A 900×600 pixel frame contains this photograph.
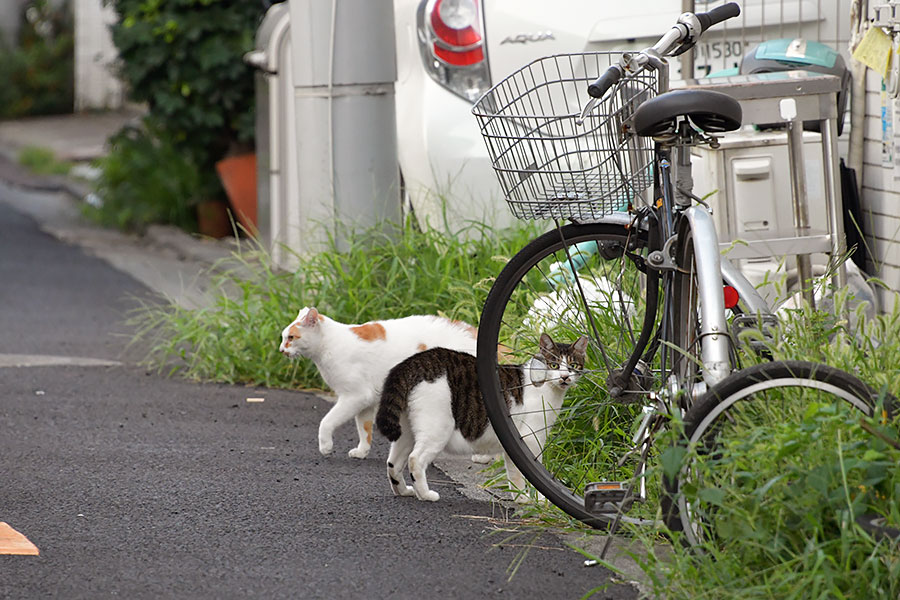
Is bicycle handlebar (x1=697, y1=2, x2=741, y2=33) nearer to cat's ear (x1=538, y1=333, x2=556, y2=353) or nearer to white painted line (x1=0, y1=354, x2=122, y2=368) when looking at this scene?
cat's ear (x1=538, y1=333, x2=556, y2=353)

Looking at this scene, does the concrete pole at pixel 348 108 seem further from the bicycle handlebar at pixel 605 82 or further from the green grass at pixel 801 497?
the bicycle handlebar at pixel 605 82

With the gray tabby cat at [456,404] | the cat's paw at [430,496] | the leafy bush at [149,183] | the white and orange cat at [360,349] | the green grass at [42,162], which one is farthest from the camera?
the green grass at [42,162]

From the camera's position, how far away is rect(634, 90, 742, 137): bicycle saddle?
2896 millimetres

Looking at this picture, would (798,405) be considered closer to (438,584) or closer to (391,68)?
(438,584)

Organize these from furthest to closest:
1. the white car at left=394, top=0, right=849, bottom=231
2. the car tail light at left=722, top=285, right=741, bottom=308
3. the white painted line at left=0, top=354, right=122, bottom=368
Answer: the white painted line at left=0, top=354, right=122, bottom=368 < the white car at left=394, top=0, right=849, bottom=231 < the car tail light at left=722, top=285, right=741, bottom=308

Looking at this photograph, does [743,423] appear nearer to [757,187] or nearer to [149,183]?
[757,187]

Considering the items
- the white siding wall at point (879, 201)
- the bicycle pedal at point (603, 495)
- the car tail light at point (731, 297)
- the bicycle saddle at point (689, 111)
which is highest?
the bicycle saddle at point (689, 111)

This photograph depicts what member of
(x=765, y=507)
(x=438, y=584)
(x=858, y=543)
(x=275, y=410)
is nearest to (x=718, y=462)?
(x=765, y=507)

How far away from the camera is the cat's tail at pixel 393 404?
12.2ft

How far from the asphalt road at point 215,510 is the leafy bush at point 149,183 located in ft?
14.3

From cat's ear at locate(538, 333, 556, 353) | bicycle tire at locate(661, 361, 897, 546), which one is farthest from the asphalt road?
cat's ear at locate(538, 333, 556, 353)

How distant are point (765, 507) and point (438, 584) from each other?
89 cm

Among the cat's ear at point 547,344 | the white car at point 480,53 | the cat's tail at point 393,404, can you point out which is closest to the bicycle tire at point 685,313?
the cat's ear at point 547,344

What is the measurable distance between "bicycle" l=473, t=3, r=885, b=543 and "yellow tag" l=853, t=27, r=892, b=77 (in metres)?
1.34
